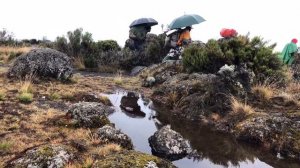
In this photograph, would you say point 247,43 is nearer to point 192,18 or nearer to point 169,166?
point 192,18

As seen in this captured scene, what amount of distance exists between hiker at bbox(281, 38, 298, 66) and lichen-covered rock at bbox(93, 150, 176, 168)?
48.2 ft

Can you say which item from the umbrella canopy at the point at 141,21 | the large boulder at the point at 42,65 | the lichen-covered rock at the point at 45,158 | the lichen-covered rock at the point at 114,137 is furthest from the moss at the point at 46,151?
the umbrella canopy at the point at 141,21

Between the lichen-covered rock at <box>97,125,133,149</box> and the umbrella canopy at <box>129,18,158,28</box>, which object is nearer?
the lichen-covered rock at <box>97,125,133,149</box>

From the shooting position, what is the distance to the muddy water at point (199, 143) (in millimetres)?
7184

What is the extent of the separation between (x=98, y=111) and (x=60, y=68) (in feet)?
17.8

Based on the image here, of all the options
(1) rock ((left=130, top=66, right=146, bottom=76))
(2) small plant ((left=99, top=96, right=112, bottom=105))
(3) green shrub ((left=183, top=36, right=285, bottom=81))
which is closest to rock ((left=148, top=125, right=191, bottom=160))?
(2) small plant ((left=99, top=96, right=112, bottom=105))

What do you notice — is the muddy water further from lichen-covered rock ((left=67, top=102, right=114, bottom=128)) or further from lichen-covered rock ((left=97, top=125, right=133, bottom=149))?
lichen-covered rock ((left=67, top=102, right=114, bottom=128))

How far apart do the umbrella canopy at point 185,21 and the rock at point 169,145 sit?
28.5 feet

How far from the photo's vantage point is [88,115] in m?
8.30

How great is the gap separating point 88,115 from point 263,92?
18.0ft

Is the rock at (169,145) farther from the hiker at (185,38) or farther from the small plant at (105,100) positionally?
the hiker at (185,38)

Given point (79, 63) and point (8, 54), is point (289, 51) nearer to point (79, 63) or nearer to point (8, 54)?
point (79, 63)

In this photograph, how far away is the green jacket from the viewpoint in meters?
18.5

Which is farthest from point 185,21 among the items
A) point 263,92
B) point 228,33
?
point 263,92
